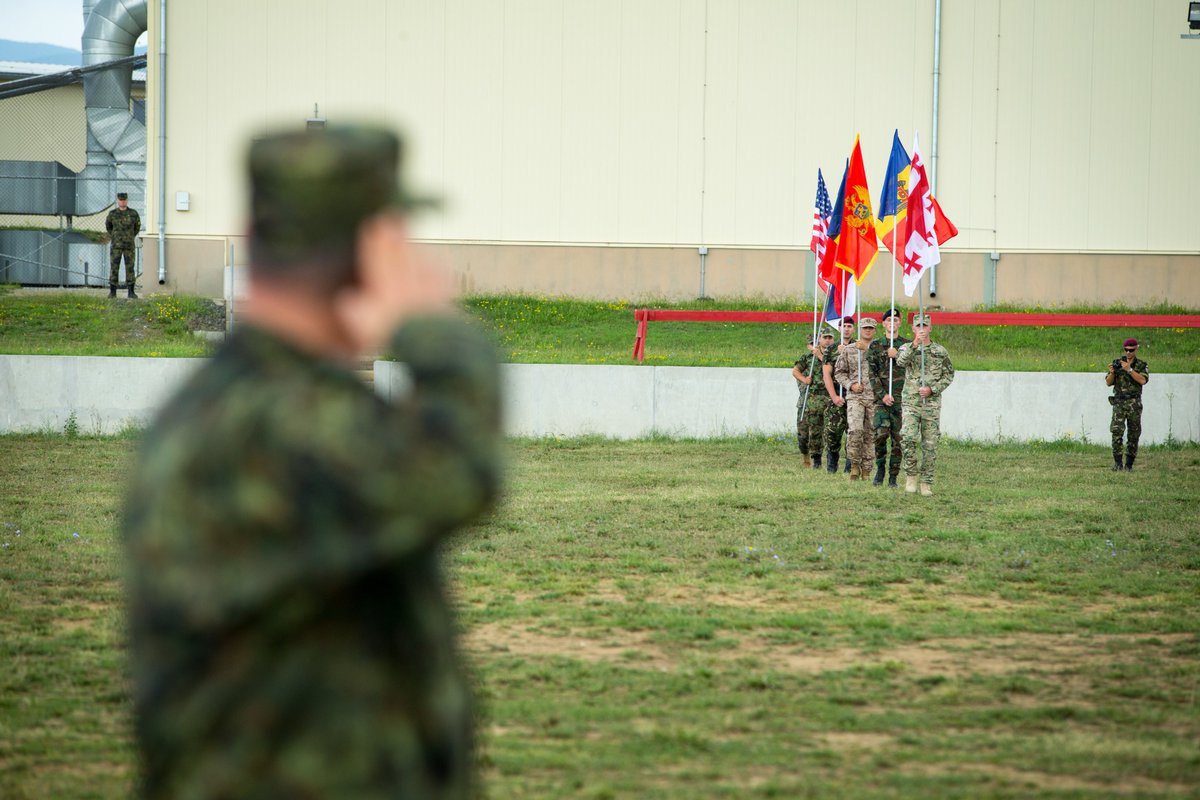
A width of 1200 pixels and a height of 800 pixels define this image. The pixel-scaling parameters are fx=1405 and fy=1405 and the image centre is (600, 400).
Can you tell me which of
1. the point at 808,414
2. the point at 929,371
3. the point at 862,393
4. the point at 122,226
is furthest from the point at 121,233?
the point at 929,371

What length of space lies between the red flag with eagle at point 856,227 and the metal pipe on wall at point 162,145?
1941cm

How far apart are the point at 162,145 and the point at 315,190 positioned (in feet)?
108

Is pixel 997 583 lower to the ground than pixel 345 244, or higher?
lower

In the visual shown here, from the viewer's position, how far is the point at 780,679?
7.56m

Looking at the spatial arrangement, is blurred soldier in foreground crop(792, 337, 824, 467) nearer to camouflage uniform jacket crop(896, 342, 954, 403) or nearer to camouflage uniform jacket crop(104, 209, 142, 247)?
camouflage uniform jacket crop(896, 342, 954, 403)

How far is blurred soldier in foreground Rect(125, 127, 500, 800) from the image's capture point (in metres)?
2.09

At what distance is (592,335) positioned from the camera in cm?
2891

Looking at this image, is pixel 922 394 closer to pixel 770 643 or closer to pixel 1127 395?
pixel 1127 395

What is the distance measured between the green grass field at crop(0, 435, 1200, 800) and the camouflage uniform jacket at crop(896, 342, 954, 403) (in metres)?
1.15

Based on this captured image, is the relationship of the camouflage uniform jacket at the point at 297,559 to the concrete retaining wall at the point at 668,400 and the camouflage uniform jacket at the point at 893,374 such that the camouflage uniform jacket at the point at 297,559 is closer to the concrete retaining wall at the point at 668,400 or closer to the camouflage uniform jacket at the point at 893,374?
the camouflage uniform jacket at the point at 893,374

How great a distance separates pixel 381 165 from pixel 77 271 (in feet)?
111

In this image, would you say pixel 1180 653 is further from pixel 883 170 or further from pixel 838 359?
pixel 883 170

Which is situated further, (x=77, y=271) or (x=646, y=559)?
(x=77, y=271)

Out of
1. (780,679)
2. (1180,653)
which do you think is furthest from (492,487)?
(1180,653)
